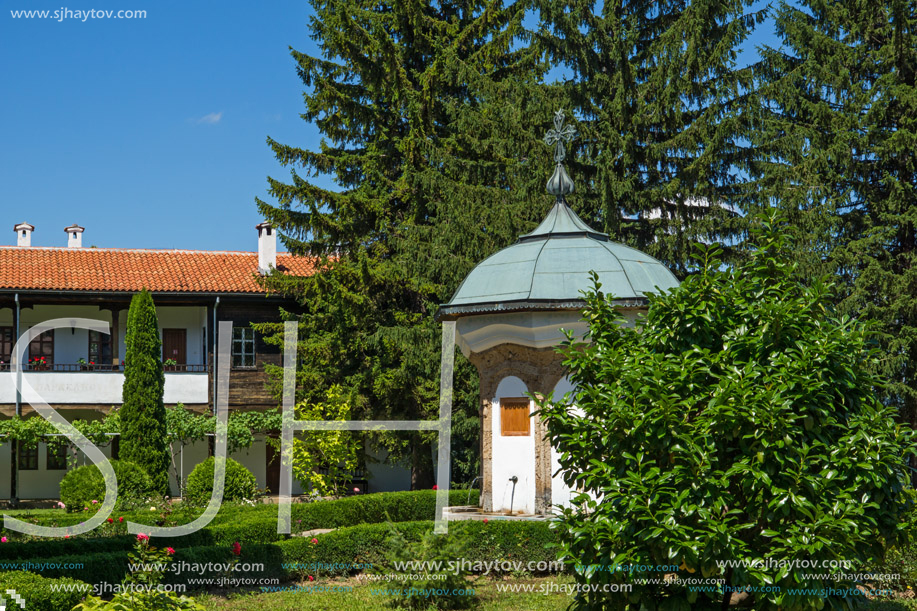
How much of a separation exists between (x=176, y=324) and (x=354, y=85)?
9150mm

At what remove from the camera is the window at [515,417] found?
1233 cm

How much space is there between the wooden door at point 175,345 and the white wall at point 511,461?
16906 millimetres

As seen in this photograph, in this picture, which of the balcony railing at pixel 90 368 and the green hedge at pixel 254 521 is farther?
the balcony railing at pixel 90 368

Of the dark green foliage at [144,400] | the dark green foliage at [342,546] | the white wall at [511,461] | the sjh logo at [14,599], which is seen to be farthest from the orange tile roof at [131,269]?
the sjh logo at [14,599]

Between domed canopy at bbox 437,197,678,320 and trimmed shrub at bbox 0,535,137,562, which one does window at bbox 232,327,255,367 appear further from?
trimmed shrub at bbox 0,535,137,562

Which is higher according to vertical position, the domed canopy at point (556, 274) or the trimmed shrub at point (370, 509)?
the domed canopy at point (556, 274)

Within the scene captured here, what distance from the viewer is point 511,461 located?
488 inches

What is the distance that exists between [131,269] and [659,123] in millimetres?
15447

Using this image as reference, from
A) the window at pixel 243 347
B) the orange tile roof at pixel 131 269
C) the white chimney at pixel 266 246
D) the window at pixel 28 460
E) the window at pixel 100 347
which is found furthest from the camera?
the white chimney at pixel 266 246

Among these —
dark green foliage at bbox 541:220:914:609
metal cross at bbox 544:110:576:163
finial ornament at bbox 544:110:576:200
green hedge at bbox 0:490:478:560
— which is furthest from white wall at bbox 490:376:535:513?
dark green foliage at bbox 541:220:914:609

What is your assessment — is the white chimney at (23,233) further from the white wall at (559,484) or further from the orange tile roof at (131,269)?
the white wall at (559,484)

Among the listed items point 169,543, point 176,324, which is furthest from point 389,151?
point 169,543

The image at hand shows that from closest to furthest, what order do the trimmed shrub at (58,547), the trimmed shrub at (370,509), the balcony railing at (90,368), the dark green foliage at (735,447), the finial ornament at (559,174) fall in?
the dark green foliage at (735,447)
the trimmed shrub at (58,547)
the finial ornament at (559,174)
the trimmed shrub at (370,509)
the balcony railing at (90,368)

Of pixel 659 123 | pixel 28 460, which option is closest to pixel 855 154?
pixel 659 123
